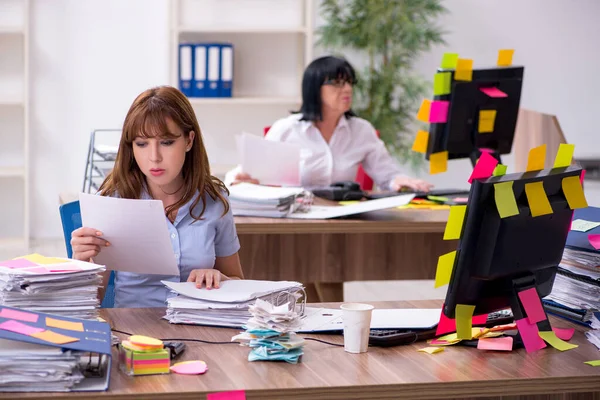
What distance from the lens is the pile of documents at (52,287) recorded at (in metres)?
1.68

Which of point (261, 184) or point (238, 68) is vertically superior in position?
point (238, 68)

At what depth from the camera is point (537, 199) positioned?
5.73 ft

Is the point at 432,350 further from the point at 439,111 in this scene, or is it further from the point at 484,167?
the point at 439,111

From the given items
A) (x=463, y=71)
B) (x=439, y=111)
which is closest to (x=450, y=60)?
(x=463, y=71)

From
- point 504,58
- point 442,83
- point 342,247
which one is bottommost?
point 342,247

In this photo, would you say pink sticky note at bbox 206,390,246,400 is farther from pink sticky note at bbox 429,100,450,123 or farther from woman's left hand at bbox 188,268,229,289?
pink sticky note at bbox 429,100,450,123

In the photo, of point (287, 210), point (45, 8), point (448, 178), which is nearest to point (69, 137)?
point (45, 8)

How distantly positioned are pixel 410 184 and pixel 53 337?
7.75 feet

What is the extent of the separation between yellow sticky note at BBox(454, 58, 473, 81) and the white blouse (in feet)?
2.53

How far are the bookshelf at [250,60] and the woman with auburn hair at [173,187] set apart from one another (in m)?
3.41

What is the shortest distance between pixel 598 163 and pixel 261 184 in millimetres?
3446

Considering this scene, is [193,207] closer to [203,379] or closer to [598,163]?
[203,379]

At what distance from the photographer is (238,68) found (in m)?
5.75

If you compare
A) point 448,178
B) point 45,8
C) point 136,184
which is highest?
point 45,8
